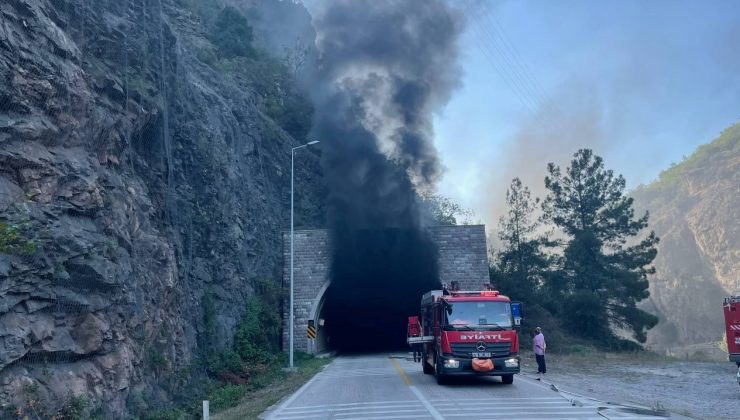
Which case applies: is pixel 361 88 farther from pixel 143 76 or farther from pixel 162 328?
pixel 162 328

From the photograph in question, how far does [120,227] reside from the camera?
15.9m

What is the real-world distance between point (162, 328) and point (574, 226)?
103ft

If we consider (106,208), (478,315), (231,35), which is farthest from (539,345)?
(231,35)

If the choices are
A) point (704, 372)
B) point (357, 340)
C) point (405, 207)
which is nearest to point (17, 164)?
point (704, 372)

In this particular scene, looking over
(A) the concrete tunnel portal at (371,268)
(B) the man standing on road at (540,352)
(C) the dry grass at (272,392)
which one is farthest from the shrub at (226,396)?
(A) the concrete tunnel portal at (371,268)

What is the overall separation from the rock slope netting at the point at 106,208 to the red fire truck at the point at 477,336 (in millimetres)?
7811

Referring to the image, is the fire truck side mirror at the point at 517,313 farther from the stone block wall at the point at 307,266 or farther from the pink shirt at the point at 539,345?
the stone block wall at the point at 307,266

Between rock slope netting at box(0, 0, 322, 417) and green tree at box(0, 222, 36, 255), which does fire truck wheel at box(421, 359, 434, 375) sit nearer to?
rock slope netting at box(0, 0, 322, 417)

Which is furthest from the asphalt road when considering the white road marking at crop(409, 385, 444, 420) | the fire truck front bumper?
the fire truck front bumper

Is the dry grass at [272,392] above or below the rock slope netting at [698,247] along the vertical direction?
below

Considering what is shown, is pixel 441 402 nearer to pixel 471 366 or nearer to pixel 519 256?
pixel 471 366

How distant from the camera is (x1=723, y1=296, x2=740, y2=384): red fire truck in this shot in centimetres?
1708

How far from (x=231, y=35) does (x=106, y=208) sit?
33.8 meters

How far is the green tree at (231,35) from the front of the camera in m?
45.3
